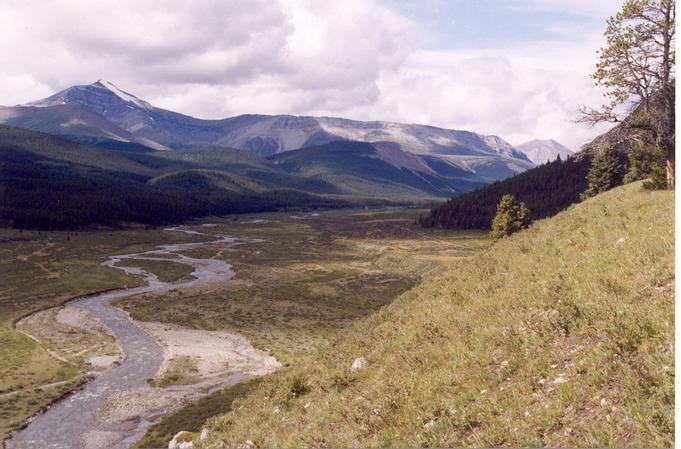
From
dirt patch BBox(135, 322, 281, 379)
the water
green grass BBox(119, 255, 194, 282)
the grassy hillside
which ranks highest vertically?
the grassy hillside

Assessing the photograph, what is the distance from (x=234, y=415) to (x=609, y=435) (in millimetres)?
→ 16430

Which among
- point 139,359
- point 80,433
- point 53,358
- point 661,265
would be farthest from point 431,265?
point 661,265

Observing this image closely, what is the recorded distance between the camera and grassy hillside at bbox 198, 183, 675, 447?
28.7ft

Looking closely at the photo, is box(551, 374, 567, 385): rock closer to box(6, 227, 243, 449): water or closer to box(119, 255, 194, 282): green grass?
box(6, 227, 243, 449): water

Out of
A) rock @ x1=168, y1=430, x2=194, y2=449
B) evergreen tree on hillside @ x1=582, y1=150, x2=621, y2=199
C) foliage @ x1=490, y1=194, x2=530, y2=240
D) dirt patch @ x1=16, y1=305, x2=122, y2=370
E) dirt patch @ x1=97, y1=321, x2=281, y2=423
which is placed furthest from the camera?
evergreen tree on hillside @ x1=582, y1=150, x2=621, y2=199

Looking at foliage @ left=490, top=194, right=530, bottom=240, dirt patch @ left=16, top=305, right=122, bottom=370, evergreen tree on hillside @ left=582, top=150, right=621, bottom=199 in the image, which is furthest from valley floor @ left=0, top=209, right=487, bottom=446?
evergreen tree on hillside @ left=582, top=150, right=621, bottom=199

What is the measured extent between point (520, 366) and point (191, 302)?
270 feet

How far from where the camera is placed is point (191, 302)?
8644 centimetres

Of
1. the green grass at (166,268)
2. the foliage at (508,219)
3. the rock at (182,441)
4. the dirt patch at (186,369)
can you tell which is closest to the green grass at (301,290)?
the dirt patch at (186,369)

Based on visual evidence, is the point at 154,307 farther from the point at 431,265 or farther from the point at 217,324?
the point at 431,265

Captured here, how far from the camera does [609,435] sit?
778cm

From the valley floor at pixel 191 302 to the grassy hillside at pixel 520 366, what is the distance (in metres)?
23.6

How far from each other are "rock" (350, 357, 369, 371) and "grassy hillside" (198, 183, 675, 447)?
272 mm

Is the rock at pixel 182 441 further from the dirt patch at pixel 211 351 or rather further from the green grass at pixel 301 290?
the green grass at pixel 301 290
